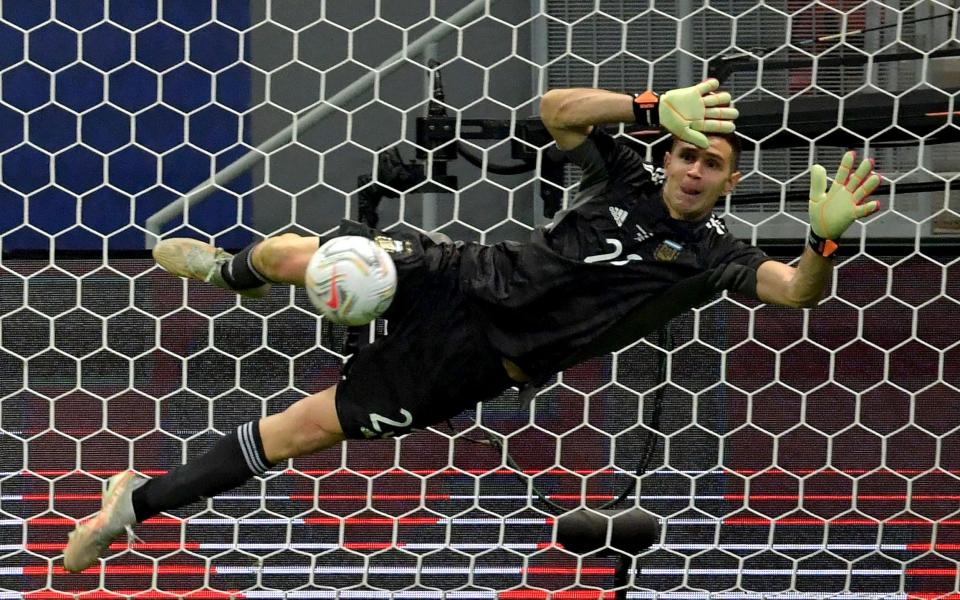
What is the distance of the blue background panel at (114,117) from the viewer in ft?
13.0

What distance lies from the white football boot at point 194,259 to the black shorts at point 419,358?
0.30 m

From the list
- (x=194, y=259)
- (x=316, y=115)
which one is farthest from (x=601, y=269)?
(x=316, y=115)

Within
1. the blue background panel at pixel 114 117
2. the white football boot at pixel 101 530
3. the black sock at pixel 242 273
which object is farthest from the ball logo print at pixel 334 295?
the blue background panel at pixel 114 117

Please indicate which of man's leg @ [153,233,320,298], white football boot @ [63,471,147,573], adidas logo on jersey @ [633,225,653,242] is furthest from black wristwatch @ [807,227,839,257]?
white football boot @ [63,471,147,573]

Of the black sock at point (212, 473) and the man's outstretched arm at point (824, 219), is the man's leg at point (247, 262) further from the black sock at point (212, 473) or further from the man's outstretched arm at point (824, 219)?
the man's outstretched arm at point (824, 219)

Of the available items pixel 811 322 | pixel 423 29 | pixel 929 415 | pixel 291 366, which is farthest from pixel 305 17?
pixel 929 415

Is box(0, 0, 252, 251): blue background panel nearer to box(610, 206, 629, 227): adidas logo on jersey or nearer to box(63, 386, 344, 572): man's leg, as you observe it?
box(63, 386, 344, 572): man's leg

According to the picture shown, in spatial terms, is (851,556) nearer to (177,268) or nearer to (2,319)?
(177,268)

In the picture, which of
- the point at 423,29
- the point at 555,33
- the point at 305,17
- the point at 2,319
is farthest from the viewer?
the point at 423,29

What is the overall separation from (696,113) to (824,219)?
28 cm

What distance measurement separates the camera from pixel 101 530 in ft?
8.39

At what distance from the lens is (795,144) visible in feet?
10.4

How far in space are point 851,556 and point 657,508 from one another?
1.48 feet

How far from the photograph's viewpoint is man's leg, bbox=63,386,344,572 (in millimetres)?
2508
